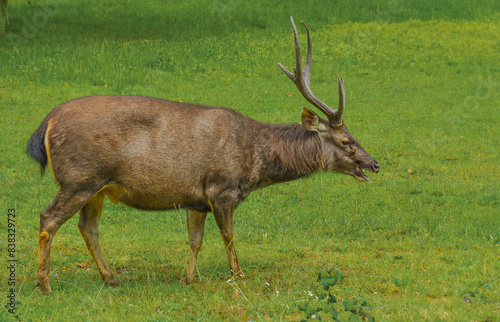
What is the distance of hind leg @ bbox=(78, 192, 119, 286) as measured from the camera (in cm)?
801

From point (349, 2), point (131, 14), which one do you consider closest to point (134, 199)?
point (131, 14)

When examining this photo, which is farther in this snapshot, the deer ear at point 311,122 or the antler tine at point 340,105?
the deer ear at point 311,122

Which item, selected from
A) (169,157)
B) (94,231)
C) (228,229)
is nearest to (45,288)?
(94,231)

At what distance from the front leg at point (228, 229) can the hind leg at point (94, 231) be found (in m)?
1.41

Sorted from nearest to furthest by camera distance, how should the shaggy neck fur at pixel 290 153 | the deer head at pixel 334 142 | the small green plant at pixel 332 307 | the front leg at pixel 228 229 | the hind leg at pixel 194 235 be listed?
the small green plant at pixel 332 307 < the front leg at pixel 228 229 < the hind leg at pixel 194 235 < the shaggy neck fur at pixel 290 153 < the deer head at pixel 334 142

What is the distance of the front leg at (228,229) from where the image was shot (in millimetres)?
7992

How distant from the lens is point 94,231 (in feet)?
26.5

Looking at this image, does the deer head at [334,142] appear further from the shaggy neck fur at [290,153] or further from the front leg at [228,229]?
the front leg at [228,229]

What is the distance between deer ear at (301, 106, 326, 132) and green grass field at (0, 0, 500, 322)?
5.92 ft

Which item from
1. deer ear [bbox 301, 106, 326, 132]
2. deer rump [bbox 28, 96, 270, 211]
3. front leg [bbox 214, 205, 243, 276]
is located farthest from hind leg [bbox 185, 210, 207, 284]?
deer ear [bbox 301, 106, 326, 132]

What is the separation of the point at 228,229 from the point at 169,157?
115cm

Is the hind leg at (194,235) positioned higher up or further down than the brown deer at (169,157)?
further down

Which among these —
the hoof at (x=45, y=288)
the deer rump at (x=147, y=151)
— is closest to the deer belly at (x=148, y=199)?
the deer rump at (x=147, y=151)

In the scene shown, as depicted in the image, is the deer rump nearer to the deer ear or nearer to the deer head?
the deer ear
